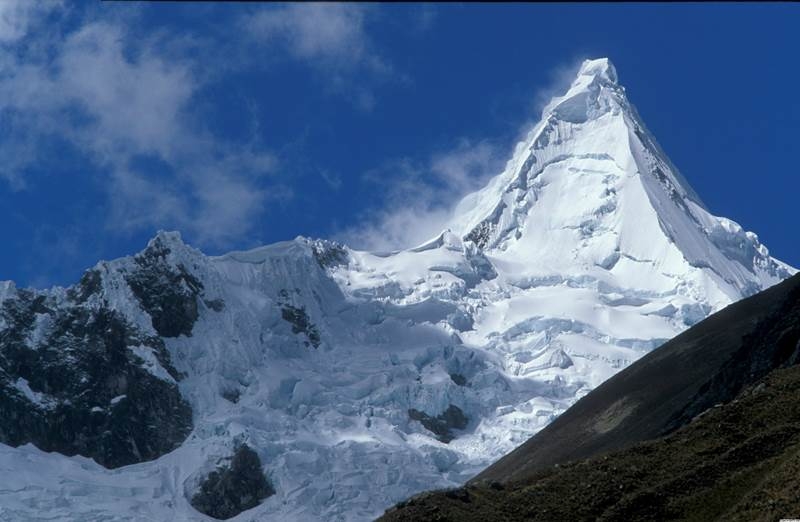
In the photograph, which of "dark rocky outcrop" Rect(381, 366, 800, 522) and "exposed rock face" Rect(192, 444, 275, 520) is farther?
"exposed rock face" Rect(192, 444, 275, 520)

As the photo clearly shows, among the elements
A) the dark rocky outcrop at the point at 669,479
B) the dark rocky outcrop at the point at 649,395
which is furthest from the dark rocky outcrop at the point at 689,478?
the dark rocky outcrop at the point at 649,395

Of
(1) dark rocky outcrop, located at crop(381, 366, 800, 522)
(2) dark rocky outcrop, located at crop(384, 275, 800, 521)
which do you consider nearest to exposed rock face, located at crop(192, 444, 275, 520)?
(2) dark rocky outcrop, located at crop(384, 275, 800, 521)

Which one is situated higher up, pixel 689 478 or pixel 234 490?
pixel 234 490

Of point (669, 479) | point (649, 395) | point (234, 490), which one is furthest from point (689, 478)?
point (234, 490)

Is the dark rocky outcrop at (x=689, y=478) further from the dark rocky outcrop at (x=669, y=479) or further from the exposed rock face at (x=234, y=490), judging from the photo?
the exposed rock face at (x=234, y=490)

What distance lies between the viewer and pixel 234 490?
180500 millimetres

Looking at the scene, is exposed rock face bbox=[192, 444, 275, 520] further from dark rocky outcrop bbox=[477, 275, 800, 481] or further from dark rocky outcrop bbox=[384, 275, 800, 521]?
dark rocky outcrop bbox=[384, 275, 800, 521]

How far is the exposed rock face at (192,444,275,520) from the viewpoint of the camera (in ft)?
591

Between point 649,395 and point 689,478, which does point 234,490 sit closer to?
point 649,395

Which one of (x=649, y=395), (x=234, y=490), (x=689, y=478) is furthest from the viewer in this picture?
(x=234, y=490)

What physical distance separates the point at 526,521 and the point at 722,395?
28.9 m

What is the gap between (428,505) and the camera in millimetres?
59906

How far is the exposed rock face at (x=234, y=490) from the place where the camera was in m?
180

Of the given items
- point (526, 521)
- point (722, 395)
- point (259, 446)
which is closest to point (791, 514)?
point (526, 521)
